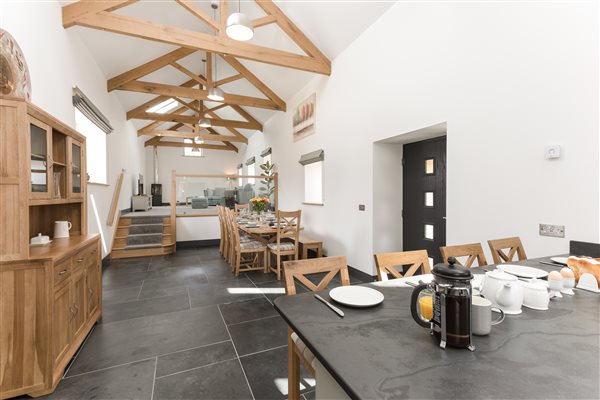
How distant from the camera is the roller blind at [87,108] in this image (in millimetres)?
3391

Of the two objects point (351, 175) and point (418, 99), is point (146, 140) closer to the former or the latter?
point (351, 175)

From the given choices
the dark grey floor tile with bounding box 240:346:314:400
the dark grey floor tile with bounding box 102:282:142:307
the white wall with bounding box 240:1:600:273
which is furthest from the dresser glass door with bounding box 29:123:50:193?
the white wall with bounding box 240:1:600:273

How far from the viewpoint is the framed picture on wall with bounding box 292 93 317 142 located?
5148 mm

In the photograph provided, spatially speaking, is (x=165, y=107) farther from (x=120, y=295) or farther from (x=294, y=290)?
(x=294, y=290)

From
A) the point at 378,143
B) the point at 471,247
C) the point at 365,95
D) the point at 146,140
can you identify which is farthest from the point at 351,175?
the point at 146,140

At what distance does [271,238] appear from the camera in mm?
4332

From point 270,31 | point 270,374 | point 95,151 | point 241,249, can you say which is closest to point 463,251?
point 270,374

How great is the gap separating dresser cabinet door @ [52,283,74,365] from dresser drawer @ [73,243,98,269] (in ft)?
0.66

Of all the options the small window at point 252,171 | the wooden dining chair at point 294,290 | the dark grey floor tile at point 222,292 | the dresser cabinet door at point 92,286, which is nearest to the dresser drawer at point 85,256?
the dresser cabinet door at point 92,286

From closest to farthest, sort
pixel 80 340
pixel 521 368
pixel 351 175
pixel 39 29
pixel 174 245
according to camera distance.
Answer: pixel 521 368 < pixel 80 340 < pixel 39 29 < pixel 351 175 < pixel 174 245

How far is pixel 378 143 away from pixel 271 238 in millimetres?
2199

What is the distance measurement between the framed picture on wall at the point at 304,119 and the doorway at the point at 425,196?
7.09ft

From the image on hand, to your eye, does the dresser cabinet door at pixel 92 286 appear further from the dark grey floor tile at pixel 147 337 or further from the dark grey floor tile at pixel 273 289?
the dark grey floor tile at pixel 273 289

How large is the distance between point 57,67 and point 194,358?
3.34 meters
